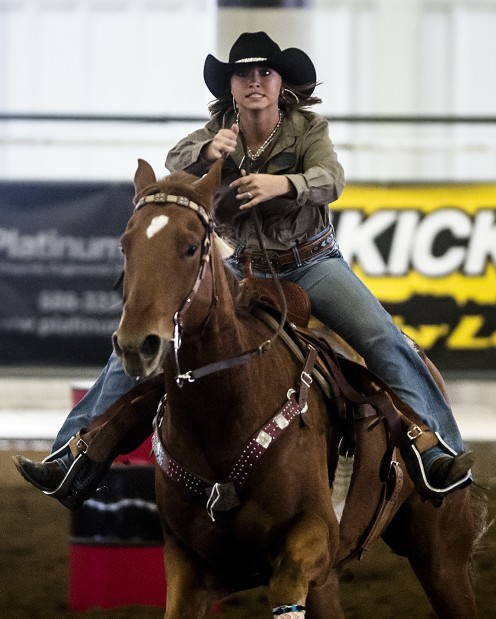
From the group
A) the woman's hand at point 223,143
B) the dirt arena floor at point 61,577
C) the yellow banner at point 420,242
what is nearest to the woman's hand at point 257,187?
the woman's hand at point 223,143

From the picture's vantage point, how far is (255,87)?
4.01 m

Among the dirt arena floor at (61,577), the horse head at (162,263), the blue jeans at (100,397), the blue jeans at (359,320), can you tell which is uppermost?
the horse head at (162,263)

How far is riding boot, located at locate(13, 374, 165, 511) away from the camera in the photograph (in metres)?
4.04

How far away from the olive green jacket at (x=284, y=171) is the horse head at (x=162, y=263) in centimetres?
51

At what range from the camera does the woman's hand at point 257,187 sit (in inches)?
143

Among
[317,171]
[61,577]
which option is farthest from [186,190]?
[61,577]

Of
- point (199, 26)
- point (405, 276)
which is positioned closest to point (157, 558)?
point (405, 276)

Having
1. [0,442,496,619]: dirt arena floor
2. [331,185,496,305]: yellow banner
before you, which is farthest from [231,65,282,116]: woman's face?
[331,185,496,305]: yellow banner

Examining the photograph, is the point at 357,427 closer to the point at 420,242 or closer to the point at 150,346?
the point at 150,346

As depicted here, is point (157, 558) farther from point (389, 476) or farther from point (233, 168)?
point (233, 168)

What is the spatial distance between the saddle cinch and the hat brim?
2.22 feet

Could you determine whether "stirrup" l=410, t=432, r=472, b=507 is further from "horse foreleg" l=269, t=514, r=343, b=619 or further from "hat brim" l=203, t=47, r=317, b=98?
"hat brim" l=203, t=47, r=317, b=98

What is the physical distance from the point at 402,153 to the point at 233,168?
8.02 meters

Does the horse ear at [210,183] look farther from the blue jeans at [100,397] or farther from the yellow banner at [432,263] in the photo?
the yellow banner at [432,263]
